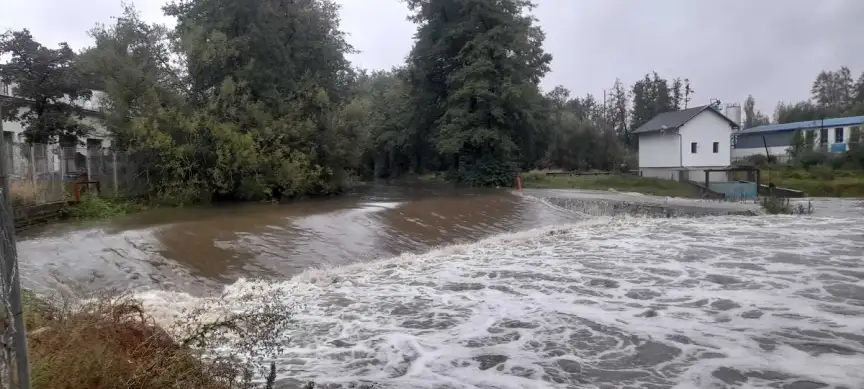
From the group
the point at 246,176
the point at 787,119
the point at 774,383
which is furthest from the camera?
the point at 787,119

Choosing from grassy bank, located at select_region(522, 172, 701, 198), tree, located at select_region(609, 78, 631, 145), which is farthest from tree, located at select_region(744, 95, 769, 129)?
grassy bank, located at select_region(522, 172, 701, 198)

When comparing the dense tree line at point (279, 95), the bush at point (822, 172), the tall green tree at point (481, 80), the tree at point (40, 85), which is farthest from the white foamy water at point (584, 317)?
the bush at point (822, 172)

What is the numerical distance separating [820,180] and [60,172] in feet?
124

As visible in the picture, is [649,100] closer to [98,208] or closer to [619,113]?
[619,113]

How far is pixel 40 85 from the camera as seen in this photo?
2738 cm

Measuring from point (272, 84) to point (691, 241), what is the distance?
18.0 meters

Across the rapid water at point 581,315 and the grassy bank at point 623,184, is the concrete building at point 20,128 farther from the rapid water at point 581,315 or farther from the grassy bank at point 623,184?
the grassy bank at point 623,184

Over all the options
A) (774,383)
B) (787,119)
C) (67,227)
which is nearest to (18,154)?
(67,227)

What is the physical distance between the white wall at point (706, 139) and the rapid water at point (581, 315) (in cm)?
2775

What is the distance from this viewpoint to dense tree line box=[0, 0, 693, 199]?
21.5m

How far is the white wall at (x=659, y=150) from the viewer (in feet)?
138

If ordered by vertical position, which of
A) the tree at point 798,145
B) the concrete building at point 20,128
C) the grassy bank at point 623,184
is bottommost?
the grassy bank at point 623,184

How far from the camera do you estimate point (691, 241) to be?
15586 millimetres

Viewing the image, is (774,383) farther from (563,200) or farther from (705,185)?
(705,185)
